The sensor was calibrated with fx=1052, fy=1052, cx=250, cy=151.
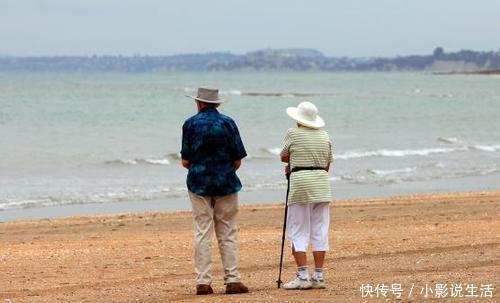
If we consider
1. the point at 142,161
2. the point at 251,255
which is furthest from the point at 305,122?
the point at 142,161

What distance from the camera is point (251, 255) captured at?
35.7 ft

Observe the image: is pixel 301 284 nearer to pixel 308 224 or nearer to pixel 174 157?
pixel 308 224

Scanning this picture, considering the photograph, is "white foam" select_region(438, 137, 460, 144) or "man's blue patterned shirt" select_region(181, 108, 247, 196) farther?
"white foam" select_region(438, 137, 460, 144)

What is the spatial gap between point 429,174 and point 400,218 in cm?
987

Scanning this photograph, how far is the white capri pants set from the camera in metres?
8.38

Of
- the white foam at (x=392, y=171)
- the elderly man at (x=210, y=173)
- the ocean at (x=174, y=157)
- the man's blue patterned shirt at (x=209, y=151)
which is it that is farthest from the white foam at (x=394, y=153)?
the man's blue patterned shirt at (x=209, y=151)

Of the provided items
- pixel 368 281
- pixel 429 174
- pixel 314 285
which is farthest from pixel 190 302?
pixel 429 174

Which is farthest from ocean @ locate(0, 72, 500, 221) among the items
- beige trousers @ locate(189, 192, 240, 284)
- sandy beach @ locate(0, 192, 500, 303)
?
beige trousers @ locate(189, 192, 240, 284)

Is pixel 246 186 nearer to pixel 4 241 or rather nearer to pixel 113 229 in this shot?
pixel 113 229

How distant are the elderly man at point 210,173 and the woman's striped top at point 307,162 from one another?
0.42 meters

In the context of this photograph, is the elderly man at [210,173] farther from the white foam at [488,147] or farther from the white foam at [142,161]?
the white foam at [488,147]

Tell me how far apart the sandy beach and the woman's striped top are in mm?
766

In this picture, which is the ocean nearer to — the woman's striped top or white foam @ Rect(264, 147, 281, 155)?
white foam @ Rect(264, 147, 281, 155)

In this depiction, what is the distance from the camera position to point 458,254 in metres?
10.4
